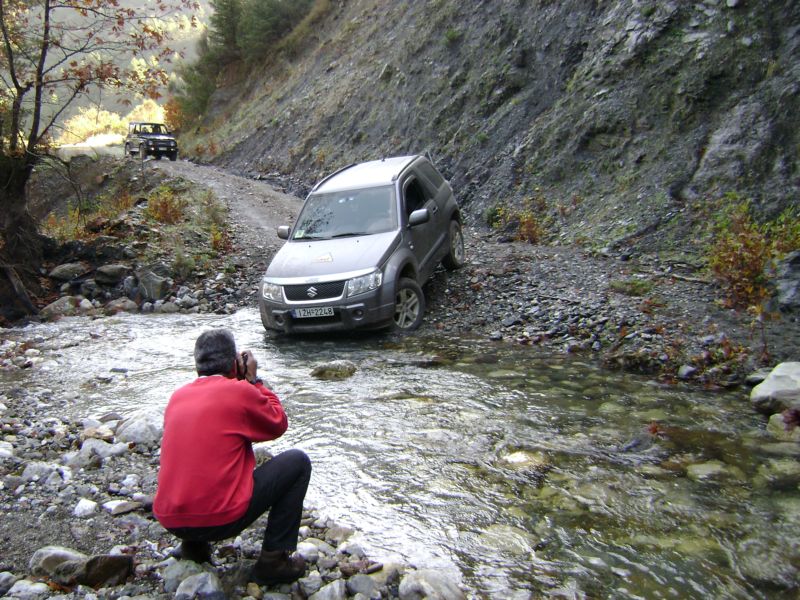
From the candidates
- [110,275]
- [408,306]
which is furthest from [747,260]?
[110,275]

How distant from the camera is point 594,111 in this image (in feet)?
45.3

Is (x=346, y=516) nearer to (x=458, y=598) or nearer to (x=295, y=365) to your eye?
(x=458, y=598)

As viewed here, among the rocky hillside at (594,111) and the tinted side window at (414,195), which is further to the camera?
the rocky hillside at (594,111)

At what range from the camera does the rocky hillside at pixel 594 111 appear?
1084cm

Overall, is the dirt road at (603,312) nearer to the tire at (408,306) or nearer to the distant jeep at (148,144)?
the tire at (408,306)

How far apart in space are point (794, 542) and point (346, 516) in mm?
2630

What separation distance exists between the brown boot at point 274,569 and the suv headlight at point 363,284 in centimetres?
502

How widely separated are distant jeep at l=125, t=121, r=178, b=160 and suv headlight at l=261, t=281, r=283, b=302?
22815 mm

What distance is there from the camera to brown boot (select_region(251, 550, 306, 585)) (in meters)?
3.45

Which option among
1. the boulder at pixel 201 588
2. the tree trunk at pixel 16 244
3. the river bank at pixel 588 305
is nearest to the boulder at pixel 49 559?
the boulder at pixel 201 588

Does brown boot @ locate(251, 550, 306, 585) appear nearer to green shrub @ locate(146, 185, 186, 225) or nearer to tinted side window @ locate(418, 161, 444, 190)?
tinted side window @ locate(418, 161, 444, 190)

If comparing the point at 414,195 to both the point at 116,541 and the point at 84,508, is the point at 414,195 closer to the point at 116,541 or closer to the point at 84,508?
the point at 84,508

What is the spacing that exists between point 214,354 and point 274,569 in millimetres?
1153

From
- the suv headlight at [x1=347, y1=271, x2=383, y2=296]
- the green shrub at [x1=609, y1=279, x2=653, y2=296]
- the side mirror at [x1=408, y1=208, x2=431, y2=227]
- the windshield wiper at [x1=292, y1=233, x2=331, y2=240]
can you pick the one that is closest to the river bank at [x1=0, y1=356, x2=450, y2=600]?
the suv headlight at [x1=347, y1=271, x2=383, y2=296]
